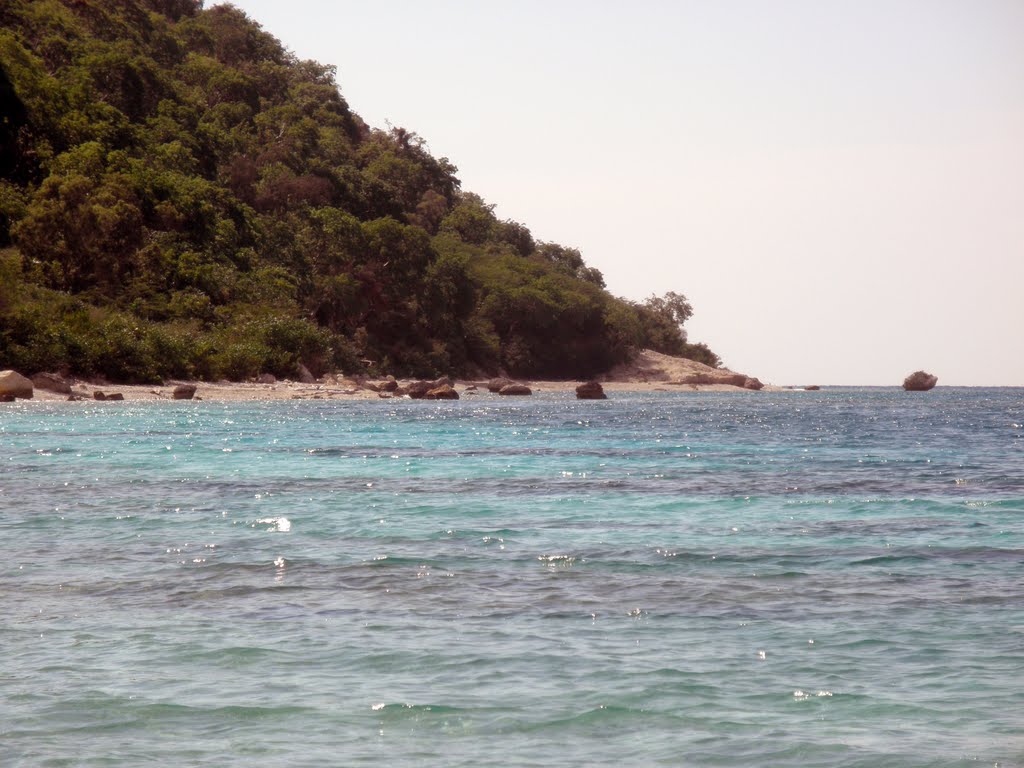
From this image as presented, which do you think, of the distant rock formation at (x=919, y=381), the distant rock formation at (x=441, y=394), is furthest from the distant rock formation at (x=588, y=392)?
the distant rock formation at (x=919, y=381)

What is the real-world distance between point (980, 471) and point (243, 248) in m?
64.4

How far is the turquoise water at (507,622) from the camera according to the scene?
243 inches

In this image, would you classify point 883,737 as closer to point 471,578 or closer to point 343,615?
point 343,615

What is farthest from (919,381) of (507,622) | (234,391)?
(507,622)

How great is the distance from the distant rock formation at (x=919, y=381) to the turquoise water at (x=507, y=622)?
334 feet

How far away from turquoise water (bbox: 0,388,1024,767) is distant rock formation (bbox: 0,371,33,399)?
94.2 ft

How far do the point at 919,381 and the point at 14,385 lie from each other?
3721 inches

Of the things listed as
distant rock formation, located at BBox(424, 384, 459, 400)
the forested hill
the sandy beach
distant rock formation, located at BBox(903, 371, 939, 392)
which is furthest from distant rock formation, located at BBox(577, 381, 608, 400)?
distant rock formation, located at BBox(903, 371, 939, 392)

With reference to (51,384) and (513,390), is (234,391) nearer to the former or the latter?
(51,384)

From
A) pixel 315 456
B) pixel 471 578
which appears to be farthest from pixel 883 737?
pixel 315 456

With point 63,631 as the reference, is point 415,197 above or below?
above

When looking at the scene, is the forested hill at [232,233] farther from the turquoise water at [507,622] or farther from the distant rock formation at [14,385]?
the turquoise water at [507,622]

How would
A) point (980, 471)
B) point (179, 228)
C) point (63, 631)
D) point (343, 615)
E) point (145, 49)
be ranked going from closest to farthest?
point (63, 631) < point (343, 615) < point (980, 471) < point (179, 228) < point (145, 49)

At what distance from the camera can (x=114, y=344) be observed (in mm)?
56438
